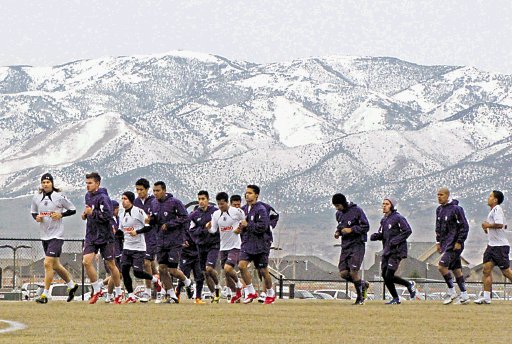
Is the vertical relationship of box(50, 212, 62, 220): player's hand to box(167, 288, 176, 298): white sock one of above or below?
above

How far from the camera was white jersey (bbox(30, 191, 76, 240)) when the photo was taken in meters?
26.4

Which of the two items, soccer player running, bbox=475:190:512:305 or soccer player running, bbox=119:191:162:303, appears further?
soccer player running, bbox=475:190:512:305

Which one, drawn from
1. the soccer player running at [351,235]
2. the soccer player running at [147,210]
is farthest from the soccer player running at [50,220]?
the soccer player running at [351,235]

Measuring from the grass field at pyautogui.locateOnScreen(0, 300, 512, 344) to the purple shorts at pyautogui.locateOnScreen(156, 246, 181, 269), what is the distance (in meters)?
1.47

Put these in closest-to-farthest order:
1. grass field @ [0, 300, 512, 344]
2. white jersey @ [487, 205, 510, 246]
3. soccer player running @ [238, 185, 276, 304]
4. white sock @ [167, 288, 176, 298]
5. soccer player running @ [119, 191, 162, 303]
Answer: grass field @ [0, 300, 512, 344], soccer player running @ [119, 191, 162, 303], soccer player running @ [238, 185, 276, 304], white jersey @ [487, 205, 510, 246], white sock @ [167, 288, 176, 298]

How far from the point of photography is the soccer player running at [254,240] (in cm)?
2758

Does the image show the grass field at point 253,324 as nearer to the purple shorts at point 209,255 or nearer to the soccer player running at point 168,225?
the soccer player running at point 168,225

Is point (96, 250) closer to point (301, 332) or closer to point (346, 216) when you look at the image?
point (346, 216)

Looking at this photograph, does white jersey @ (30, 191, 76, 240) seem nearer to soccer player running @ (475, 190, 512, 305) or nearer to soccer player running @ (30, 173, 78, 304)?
soccer player running @ (30, 173, 78, 304)

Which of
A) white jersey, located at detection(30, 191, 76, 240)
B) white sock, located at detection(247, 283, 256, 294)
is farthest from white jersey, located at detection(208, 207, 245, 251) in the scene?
white jersey, located at detection(30, 191, 76, 240)

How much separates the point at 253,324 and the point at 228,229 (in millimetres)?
8413

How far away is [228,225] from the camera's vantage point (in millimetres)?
28578

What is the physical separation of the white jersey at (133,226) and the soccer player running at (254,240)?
183 cm

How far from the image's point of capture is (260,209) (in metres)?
27.6
